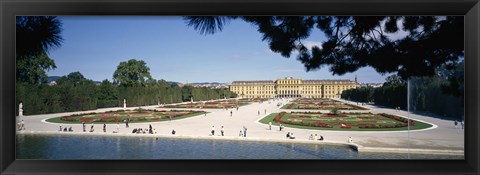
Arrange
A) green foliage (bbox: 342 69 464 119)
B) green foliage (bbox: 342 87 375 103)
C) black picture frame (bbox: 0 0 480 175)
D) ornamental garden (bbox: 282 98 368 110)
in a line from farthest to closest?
green foliage (bbox: 342 87 375 103)
ornamental garden (bbox: 282 98 368 110)
green foliage (bbox: 342 69 464 119)
black picture frame (bbox: 0 0 480 175)

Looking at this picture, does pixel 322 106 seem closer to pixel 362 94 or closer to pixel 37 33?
pixel 362 94

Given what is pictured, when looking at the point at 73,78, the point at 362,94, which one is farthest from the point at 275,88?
the point at 73,78

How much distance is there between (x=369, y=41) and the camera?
117 inches

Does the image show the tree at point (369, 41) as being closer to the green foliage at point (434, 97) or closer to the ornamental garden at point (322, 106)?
the green foliage at point (434, 97)

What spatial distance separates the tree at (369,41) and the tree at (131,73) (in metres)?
22.2

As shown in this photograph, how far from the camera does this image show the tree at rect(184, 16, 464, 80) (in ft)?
8.88

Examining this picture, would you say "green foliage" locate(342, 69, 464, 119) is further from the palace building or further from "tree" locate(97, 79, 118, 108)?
the palace building

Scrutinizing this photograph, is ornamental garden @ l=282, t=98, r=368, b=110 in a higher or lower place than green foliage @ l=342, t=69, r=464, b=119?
lower

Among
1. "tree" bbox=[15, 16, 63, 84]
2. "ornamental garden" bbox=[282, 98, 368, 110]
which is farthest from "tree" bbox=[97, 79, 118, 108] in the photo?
"tree" bbox=[15, 16, 63, 84]

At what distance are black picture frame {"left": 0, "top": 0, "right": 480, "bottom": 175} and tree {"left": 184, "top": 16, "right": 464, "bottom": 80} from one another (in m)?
0.23
